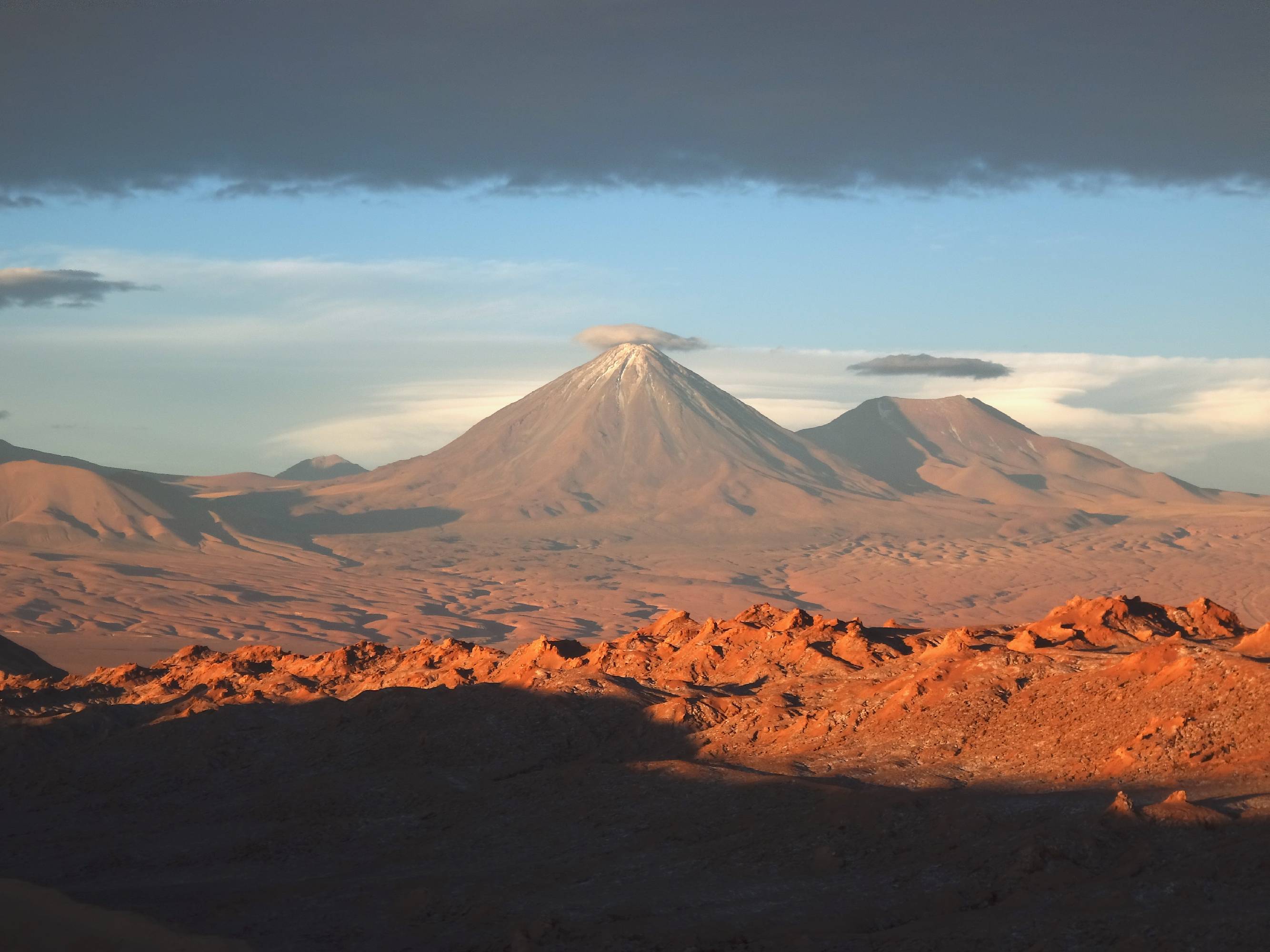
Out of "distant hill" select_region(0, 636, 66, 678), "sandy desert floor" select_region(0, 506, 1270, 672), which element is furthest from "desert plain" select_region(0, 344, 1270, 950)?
"sandy desert floor" select_region(0, 506, 1270, 672)

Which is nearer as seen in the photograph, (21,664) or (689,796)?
(689,796)

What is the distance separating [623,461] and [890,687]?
139m

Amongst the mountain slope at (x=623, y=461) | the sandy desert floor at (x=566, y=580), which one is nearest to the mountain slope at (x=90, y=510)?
the sandy desert floor at (x=566, y=580)

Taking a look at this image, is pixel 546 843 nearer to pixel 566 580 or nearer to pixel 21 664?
pixel 21 664

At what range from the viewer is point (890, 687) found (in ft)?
74.2

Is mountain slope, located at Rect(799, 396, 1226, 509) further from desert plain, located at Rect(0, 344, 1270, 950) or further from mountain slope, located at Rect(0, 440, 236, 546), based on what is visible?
desert plain, located at Rect(0, 344, 1270, 950)

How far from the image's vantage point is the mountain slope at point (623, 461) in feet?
484

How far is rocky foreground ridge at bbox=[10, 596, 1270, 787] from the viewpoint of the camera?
1853 cm

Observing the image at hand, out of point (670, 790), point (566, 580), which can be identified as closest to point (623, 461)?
point (566, 580)

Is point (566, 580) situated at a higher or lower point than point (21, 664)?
lower

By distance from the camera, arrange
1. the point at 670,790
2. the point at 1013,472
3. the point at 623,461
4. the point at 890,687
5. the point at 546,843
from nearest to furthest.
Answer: the point at 546,843, the point at 670,790, the point at 890,687, the point at 623,461, the point at 1013,472

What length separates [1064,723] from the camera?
19.8 m

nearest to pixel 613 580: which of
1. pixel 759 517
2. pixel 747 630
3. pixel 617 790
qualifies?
pixel 759 517

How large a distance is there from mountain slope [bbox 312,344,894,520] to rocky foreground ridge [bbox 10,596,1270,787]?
110 m
